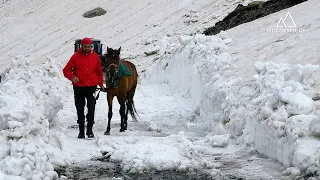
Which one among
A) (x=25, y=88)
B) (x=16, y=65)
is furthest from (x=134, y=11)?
(x=25, y=88)

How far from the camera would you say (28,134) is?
21.7ft

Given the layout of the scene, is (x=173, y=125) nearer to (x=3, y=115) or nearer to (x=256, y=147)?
(x=256, y=147)

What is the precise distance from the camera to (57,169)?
21.6 feet

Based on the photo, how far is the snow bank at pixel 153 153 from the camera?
6863 mm

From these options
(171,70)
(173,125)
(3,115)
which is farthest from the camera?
(171,70)

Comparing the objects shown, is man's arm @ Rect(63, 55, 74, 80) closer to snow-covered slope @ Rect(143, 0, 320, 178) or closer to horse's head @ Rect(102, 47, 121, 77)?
horse's head @ Rect(102, 47, 121, 77)

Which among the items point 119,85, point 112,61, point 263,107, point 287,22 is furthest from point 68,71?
point 287,22

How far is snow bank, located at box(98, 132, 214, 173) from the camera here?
6863 mm

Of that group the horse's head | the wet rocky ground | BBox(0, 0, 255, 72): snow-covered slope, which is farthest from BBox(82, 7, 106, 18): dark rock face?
the wet rocky ground

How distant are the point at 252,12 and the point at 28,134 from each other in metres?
19.6

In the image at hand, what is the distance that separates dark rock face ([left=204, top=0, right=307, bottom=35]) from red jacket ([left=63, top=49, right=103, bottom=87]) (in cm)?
1479

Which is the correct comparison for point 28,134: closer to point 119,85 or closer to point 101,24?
point 119,85

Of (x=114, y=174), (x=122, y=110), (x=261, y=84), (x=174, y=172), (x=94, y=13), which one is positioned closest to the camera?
(x=114, y=174)

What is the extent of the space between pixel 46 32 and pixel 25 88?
37831 mm
